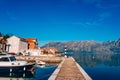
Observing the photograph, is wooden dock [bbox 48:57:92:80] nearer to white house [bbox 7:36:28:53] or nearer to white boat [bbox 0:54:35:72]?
white boat [bbox 0:54:35:72]

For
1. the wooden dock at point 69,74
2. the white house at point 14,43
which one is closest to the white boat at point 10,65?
the wooden dock at point 69,74

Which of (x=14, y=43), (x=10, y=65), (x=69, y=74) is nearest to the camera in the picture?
(x=69, y=74)

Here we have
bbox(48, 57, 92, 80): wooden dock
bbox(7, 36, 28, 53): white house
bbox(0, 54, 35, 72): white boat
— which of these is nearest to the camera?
bbox(48, 57, 92, 80): wooden dock

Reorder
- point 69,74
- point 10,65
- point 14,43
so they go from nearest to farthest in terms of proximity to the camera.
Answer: point 69,74 → point 10,65 → point 14,43

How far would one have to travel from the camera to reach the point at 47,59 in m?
83.5

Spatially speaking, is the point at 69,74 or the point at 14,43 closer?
the point at 69,74

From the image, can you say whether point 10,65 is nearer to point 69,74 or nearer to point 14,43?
point 69,74

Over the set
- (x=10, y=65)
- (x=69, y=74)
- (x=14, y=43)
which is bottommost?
(x=69, y=74)

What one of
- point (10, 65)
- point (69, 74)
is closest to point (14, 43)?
point (10, 65)

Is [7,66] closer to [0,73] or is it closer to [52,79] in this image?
[0,73]

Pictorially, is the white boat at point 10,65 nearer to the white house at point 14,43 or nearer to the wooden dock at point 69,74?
the wooden dock at point 69,74

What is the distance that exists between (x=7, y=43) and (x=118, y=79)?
228 feet

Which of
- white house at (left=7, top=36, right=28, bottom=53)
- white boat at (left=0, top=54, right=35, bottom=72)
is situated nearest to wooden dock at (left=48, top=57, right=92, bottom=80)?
white boat at (left=0, top=54, right=35, bottom=72)

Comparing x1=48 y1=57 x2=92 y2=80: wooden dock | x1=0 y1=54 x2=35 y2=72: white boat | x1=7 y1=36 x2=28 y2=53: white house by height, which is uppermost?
x1=7 y1=36 x2=28 y2=53: white house
